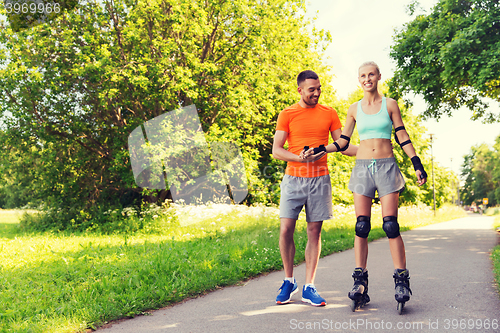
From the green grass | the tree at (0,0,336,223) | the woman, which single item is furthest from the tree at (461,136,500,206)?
the woman

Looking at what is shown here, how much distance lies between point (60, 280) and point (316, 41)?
1449 cm

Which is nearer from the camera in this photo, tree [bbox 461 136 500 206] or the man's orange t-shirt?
the man's orange t-shirt

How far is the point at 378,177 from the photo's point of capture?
3.53 meters

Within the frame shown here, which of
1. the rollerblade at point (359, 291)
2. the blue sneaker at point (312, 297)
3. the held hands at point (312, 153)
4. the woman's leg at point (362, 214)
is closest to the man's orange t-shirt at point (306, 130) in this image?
the held hands at point (312, 153)

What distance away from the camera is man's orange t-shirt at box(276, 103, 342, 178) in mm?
3775

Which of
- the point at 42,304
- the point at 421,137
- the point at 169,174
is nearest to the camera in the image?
the point at 42,304

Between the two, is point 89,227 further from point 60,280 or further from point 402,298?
point 402,298

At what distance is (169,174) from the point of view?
11773 mm

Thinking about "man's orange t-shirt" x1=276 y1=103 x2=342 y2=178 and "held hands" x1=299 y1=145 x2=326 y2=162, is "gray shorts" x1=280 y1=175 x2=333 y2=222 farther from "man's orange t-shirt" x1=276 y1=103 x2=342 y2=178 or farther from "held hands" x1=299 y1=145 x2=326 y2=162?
"held hands" x1=299 y1=145 x2=326 y2=162

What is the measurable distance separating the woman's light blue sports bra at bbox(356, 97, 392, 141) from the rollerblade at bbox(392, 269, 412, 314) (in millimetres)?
1282

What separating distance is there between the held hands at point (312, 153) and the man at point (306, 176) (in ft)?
0.48

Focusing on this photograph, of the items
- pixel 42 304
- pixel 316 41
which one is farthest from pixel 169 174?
pixel 316 41

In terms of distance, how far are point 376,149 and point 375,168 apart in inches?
7.6

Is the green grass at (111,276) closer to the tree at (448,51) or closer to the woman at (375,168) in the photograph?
the woman at (375,168)
